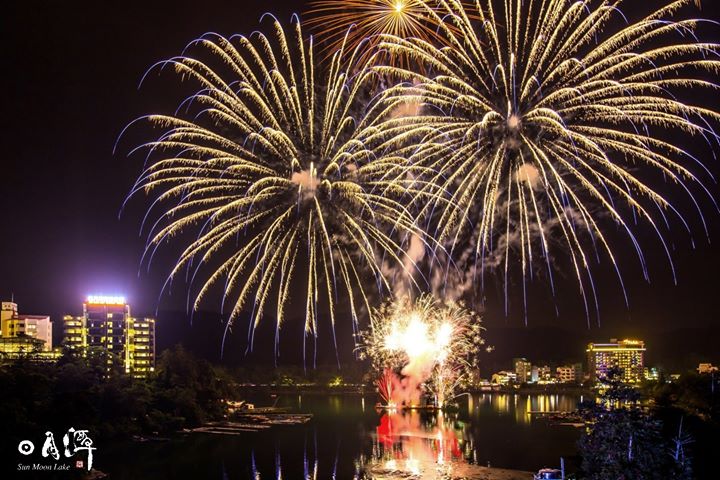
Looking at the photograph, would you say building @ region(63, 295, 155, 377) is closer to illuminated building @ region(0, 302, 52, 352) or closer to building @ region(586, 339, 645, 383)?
illuminated building @ region(0, 302, 52, 352)

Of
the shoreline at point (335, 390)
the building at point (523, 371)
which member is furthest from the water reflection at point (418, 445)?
the building at point (523, 371)

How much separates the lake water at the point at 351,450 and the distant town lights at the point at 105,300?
6679 cm

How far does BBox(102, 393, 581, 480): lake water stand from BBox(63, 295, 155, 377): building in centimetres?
6538

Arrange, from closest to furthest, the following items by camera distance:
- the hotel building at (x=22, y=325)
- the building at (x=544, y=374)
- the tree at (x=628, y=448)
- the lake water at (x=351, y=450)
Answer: the tree at (x=628, y=448)
the lake water at (x=351, y=450)
the hotel building at (x=22, y=325)
the building at (x=544, y=374)

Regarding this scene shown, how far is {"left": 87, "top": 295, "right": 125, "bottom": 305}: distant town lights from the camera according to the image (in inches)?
4924

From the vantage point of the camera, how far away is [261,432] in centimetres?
6156

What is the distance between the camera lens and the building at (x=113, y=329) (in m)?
123

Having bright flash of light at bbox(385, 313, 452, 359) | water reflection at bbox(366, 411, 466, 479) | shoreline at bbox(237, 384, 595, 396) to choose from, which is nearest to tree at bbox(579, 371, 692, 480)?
water reflection at bbox(366, 411, 466, 479)

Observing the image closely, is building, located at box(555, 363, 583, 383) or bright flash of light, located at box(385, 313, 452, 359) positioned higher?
bright flash of light, located at box(385, 313, 452, 359)

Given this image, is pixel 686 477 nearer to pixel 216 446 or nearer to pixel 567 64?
pixel 567 64

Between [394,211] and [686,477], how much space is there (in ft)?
47.7

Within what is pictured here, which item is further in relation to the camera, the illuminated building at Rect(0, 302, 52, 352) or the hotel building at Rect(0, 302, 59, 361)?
the illuminated building at Rect(0, 302, 52, 352)

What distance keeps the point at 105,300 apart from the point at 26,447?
316 ft

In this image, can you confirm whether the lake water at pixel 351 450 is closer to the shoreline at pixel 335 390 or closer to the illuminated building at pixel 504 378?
the shoreline at pixel 335 390
